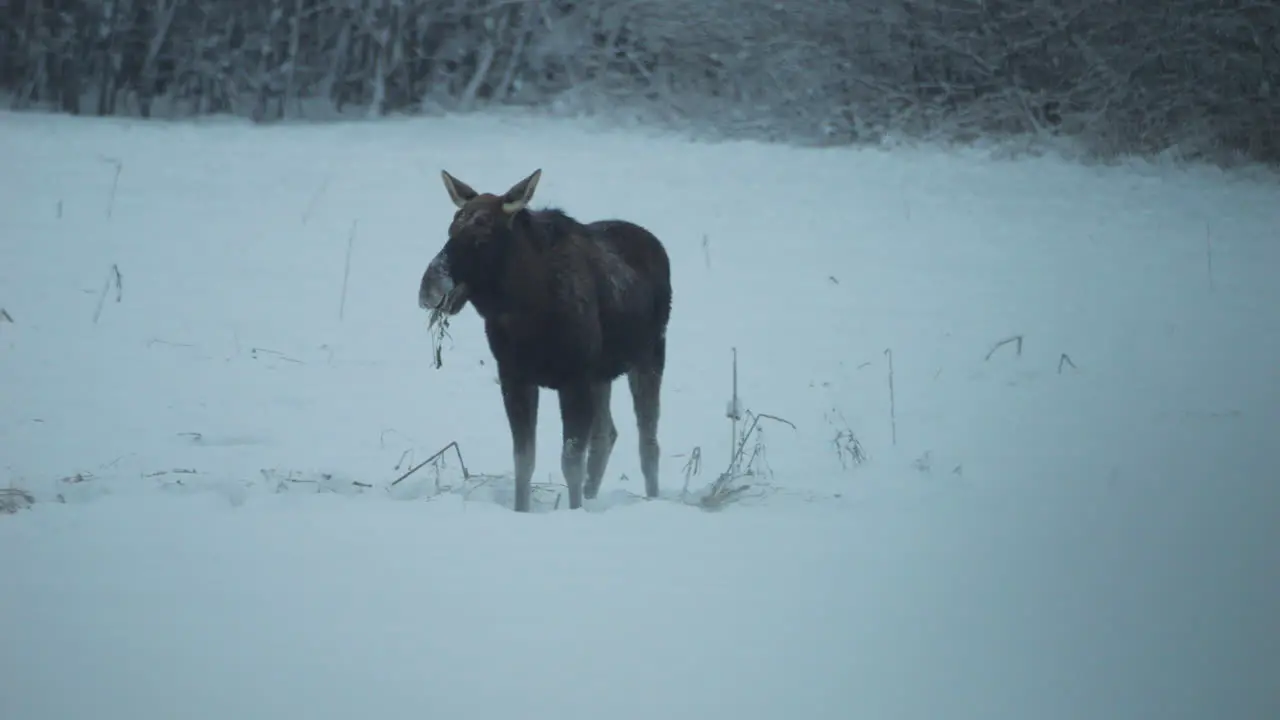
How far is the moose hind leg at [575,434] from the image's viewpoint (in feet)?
19.8

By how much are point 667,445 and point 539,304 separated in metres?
2.58

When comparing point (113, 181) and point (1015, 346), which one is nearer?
point (1015, 346)

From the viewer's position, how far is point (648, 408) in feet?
22.9

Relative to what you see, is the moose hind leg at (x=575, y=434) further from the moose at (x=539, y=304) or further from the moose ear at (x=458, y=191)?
the moose ear at (x=458, y=191)

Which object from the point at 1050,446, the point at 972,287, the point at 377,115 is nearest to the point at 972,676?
the point at 1050,446

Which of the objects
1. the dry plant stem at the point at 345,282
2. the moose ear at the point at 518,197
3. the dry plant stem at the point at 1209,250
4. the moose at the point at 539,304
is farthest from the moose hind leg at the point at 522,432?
the dry plant stem at the point at 1209,250

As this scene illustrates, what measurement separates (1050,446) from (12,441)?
228 inches

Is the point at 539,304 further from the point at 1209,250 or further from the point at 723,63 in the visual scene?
the point at 723,63

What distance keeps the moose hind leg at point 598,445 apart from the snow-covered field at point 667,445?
42 cm

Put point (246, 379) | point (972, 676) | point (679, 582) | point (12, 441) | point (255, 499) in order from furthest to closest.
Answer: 1. point (246, 379)
2. point (12, 441)
3. point (255, 499)
4. point (679, 582)
5. point (972, 676)

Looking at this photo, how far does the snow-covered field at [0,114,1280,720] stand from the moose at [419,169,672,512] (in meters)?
0.43

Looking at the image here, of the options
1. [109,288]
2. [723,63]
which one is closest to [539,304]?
[109,288]

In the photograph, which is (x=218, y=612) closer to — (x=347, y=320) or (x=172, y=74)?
→ (x=347, y=320)

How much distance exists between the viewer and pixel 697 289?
39.3 feet
